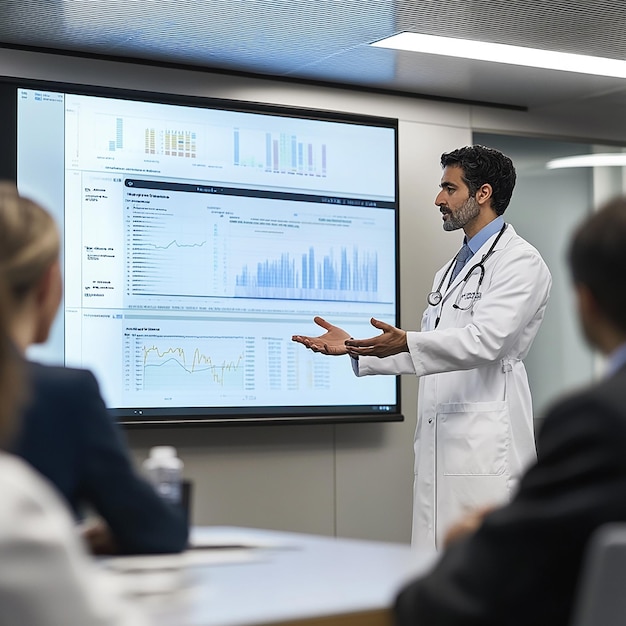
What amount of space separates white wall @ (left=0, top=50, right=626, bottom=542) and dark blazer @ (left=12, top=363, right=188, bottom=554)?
9.15 feet

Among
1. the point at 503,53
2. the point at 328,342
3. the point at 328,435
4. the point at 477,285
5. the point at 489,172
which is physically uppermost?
the point at 503,53

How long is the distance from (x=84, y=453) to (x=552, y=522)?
0.82 metres

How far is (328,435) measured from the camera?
5.15 metres

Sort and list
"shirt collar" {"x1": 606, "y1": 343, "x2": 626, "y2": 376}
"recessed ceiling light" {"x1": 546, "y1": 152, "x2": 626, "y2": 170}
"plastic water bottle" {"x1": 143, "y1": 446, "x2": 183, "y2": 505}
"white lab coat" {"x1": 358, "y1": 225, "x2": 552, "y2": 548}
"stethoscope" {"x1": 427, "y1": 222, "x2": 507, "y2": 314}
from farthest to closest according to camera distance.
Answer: "recessed ceiling light" {"x1": 546, "y1": 152, "x2": 626, "y2": 170}, "stethoscope" {"x1": 427, "y1": 222, "x2": 507, "y2": 314}, "white lab coat" {"x1": 358, "y1": 225, "x2": 552, "y2": 548}, "plastic water bottle" {"x1": 143, "y1": 446, "x2": 183, "y2": 505}, "shirt collar" {"x1": 606, "y1": 343, "x2": 626, "y2": 376}

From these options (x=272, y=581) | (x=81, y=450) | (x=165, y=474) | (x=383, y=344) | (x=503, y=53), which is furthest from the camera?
(x=503, y=53)

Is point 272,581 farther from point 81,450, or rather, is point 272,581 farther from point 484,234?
point 484,234

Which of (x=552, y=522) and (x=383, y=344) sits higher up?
(x=383, y=344)

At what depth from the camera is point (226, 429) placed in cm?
488

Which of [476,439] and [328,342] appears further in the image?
[328,342]

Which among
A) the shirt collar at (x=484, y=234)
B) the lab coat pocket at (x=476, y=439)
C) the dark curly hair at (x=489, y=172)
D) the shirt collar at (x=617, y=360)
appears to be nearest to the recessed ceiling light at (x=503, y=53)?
the dark curly hair at (x=489, y=172)

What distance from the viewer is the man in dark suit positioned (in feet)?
4.32

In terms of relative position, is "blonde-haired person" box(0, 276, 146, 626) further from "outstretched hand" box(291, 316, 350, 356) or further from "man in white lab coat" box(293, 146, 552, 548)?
"outstretched hand" box(291, 316, 350, 356)

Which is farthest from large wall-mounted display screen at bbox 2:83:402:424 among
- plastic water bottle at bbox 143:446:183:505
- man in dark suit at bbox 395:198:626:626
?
man in dark suit at bbox 395:198:626:626

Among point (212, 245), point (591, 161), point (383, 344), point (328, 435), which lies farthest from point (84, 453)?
point (591, 161)
